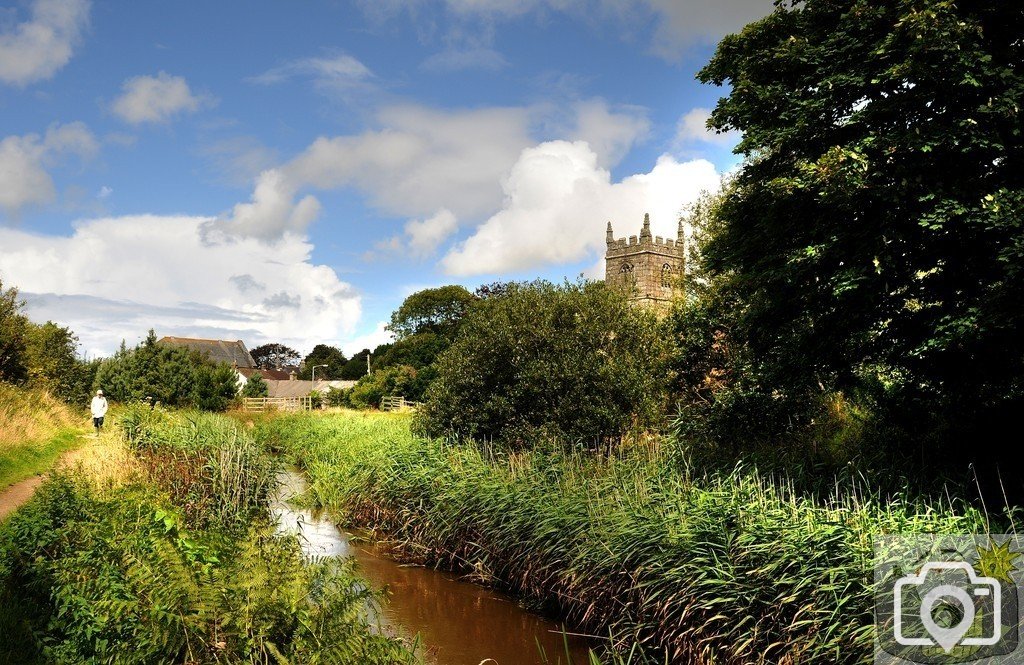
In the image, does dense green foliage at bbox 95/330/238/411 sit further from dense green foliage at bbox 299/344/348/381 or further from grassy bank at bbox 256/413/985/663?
dense green foliage at bbox 299/344/348/381

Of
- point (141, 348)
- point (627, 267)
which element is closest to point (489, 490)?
point (141, 348)

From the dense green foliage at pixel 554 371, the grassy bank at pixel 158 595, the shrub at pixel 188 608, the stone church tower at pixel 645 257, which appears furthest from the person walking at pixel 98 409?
the stone church tower at pixel 645 257

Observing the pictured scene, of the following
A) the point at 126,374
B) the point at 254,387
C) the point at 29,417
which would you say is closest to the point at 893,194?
the point at 29,417

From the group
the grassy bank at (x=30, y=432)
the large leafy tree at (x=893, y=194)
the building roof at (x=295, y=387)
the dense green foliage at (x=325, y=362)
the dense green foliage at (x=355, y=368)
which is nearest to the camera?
the large leafy tree at (x=893, y=194)

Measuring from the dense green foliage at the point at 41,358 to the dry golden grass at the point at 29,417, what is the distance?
0.89 metres

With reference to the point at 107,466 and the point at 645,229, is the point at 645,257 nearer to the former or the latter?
the point at 645,229

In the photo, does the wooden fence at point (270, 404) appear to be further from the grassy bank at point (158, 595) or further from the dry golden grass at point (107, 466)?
the grassy bank at point (158, 595)

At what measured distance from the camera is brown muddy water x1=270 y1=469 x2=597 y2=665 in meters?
9.44

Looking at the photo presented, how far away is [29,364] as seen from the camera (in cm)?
2508

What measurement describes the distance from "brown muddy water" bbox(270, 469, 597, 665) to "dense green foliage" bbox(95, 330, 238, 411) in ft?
80.9

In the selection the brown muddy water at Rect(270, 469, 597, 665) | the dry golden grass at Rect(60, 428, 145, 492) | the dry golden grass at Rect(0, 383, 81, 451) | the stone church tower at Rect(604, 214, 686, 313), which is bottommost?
the brown muddy water at Rect(270, 469, 597, 665)

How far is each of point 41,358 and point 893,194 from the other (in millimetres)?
31914

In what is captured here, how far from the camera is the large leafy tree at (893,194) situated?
8.96m

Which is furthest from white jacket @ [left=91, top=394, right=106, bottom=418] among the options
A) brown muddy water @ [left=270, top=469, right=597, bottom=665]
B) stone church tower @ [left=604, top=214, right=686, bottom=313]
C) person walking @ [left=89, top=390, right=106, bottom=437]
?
stone church tower @ [left=604, top=214, right=686, bottom=313]
